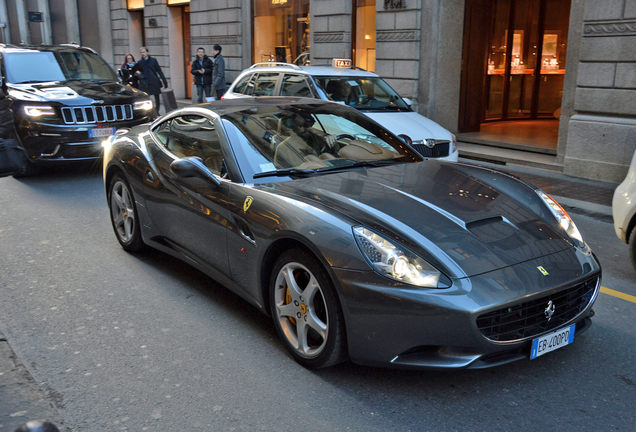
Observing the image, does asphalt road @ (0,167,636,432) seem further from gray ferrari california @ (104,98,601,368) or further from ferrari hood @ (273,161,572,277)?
ferrari hood @ (273,161,572,277)

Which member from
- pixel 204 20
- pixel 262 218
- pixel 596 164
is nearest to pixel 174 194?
pixel 262 218

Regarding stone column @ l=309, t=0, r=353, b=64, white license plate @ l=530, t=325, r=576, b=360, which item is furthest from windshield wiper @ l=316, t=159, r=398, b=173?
stone column @ l=309, t=0, r=353, b=64

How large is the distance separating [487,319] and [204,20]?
20.1m

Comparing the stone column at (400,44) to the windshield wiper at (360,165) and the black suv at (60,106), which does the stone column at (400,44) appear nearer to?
the black suv at (60,106)

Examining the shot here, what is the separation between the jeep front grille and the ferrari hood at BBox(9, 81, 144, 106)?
3.1 inches

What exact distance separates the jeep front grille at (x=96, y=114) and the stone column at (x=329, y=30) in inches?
292

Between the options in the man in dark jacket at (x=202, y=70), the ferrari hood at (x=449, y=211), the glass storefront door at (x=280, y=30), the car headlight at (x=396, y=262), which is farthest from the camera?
the man in dark jacket at (x=202, y=70)

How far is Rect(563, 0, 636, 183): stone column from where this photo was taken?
952 cm

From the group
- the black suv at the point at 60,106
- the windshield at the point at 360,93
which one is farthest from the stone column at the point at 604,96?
the black suv at the point at 60,106

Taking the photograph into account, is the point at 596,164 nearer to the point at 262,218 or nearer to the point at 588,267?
the point at 588,267

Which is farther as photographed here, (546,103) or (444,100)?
(546,103)

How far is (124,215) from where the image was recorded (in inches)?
229

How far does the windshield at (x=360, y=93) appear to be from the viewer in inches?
391

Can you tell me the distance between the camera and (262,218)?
3812 millimetres
